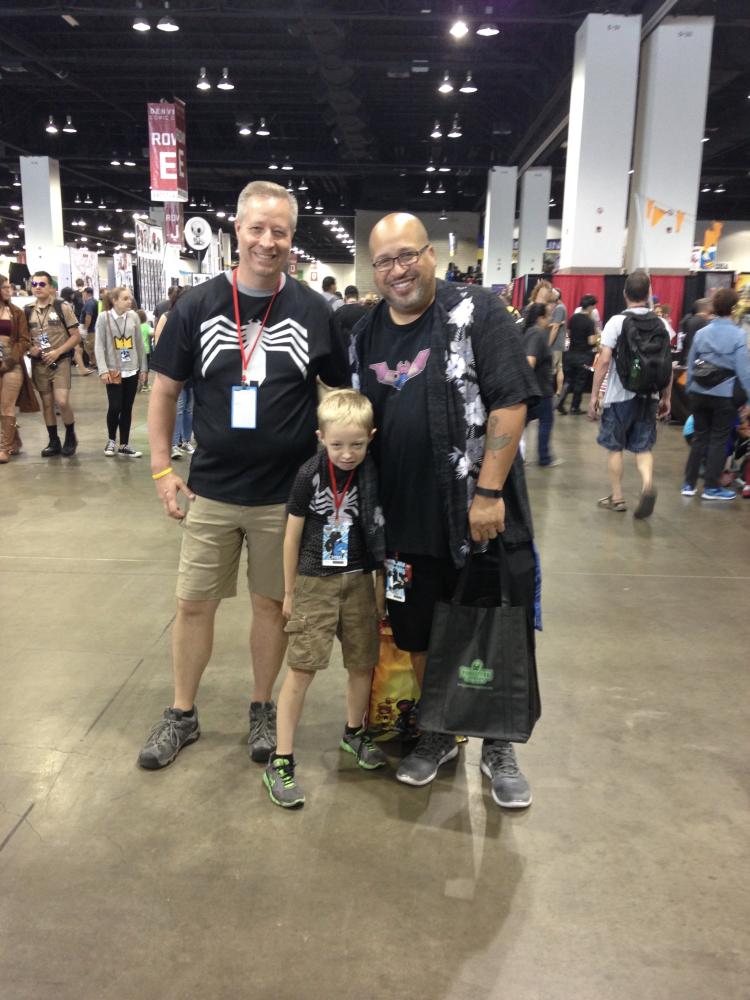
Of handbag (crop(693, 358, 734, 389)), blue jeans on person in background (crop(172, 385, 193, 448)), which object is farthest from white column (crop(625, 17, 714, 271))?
blue jeans on person in background (crop(172, 385, 193, 448))

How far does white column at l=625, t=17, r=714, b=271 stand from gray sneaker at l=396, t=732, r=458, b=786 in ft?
34.2

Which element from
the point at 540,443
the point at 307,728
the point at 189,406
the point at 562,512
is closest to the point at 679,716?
the point at 307,728

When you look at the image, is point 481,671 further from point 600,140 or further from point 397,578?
point 600,140

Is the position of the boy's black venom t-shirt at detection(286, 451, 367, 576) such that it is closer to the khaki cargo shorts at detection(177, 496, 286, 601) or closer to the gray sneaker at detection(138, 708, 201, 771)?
the khaki cargo shorts at detection(177, 496, 286, 601)

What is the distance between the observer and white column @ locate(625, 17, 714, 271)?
10.6m

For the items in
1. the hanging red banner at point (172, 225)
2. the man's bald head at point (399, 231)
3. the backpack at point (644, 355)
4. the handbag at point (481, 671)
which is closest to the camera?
the man's bald head at point (399, 231)

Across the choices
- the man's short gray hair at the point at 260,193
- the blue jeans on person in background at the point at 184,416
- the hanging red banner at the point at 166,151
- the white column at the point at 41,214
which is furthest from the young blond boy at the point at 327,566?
the white column at the point at 41,214

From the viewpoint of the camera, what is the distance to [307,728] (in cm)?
268

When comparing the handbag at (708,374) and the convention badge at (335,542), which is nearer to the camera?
the convention badge at (335,542)

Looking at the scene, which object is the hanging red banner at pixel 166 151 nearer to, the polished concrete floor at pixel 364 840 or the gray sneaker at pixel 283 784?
the polished concrete floor at pixel 364 840

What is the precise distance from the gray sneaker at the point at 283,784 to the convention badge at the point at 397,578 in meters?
0.58

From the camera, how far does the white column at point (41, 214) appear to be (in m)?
19.3

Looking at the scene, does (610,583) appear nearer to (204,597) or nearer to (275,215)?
(204,597)

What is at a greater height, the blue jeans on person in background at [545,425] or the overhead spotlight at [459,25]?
the overhead spotlight at [459,25]
